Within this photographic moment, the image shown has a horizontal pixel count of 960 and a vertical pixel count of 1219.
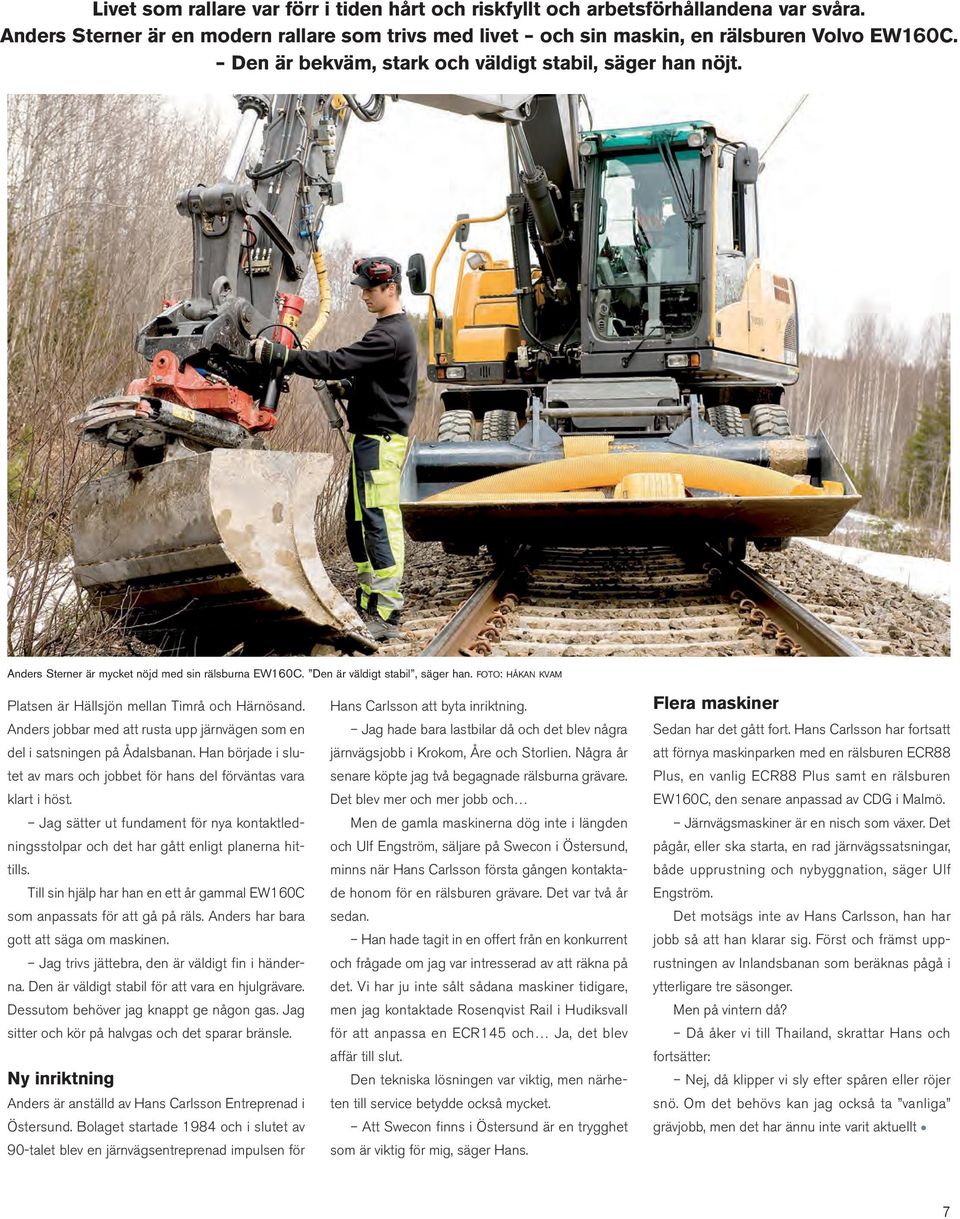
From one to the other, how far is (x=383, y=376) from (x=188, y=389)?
1.21 m

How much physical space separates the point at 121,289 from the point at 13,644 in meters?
6.77

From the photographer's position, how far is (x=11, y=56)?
181 inches

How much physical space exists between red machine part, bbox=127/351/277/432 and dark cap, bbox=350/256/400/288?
3.53 feet

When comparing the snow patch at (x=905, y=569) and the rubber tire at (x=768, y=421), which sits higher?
the rubber tire at (x=768, y=421)

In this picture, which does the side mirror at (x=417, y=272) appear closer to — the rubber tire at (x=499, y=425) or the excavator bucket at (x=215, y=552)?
the rubber tire at (x=499, y=425)

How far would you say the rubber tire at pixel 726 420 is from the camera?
859 cm

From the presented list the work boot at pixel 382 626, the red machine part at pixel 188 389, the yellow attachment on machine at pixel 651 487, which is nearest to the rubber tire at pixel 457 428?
the yellow attachment on machine at pixel 651 487

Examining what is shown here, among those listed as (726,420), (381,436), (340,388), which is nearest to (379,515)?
(381,436)

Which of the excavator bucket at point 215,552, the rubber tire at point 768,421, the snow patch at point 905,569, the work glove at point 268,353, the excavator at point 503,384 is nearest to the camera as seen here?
the excavator bucket at point 215,552

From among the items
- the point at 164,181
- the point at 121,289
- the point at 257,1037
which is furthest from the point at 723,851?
the point at 164,181

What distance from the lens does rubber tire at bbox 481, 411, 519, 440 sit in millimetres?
8898

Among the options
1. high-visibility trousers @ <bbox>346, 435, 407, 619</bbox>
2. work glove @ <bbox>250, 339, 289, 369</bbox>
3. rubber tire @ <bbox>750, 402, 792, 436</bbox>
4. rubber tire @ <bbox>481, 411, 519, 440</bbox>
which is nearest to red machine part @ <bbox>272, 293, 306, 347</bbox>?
work glove @ <bbox>250, 339, 289, 369</bbox>

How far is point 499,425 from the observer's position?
894cm

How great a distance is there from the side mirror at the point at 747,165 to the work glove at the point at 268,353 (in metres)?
4.26
